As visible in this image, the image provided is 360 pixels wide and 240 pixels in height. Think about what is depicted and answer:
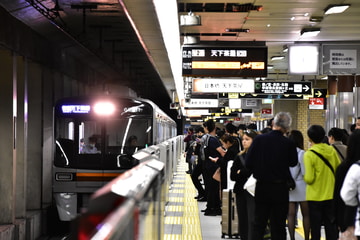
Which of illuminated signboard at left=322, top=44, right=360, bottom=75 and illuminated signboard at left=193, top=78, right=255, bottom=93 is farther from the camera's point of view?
illuminated signboard at left=193, top=78, right=255, bottom=93

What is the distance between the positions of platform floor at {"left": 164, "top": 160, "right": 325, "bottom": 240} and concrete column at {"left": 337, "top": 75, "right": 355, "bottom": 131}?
6405 mm

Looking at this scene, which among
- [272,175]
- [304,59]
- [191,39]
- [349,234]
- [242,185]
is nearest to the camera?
[349,234]

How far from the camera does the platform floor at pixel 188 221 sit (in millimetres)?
7873

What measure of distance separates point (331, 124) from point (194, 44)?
1155 cm

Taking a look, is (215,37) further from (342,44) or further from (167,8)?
(167,8)

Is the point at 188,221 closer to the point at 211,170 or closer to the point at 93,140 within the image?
the point at 211,170

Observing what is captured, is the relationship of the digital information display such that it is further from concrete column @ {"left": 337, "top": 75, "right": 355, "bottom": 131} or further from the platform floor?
the platform floor

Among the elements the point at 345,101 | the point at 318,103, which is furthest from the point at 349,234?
the point at 318,103

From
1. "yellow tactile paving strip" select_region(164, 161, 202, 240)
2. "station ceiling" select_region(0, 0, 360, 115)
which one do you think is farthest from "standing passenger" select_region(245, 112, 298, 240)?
"station ceiling" select_region(0, 0, 360, 115)

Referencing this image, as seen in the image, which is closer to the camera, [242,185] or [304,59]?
[242,185]

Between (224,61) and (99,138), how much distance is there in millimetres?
2925

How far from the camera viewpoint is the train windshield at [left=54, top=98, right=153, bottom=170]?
400 inches

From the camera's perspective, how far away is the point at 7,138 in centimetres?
865

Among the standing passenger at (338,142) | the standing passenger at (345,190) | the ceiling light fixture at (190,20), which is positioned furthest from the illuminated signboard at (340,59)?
the standing passenger at (345,190)
